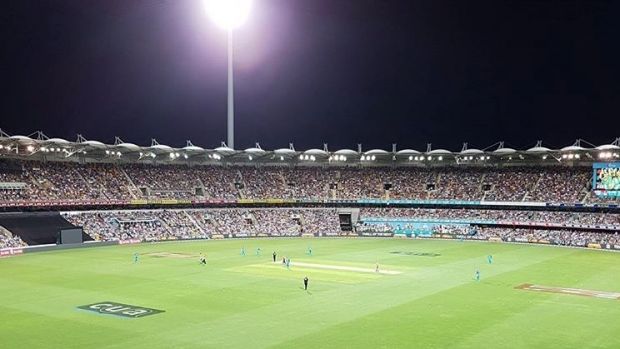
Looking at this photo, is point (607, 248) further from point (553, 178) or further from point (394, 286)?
point (394, 286)

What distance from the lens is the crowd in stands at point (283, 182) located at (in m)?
74.9

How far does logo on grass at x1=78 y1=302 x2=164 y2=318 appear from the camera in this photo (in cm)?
3086

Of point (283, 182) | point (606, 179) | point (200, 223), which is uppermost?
point (283, 182)

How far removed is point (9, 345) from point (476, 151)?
73.4 meters

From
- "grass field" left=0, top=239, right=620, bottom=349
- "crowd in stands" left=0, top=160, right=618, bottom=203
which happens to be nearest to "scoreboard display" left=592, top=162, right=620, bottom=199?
"crowd in stands" left=0, top=160, right=618, bottom=203

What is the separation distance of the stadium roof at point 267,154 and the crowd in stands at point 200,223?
8851 mm

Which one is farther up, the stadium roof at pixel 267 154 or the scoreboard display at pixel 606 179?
the stadium roof at pixel 267 154

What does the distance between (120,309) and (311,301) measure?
1119 centimetres

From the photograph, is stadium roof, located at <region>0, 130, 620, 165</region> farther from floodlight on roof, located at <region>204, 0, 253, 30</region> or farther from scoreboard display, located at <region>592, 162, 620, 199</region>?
floodlight on roof, located at <region>204, 0, 253, 30</region>

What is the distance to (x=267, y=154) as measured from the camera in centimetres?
9012

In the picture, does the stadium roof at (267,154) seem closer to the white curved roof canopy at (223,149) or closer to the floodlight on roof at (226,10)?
the white curved roof canopy at (223,149)

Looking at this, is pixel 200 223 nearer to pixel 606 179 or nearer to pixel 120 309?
pixel 120 309

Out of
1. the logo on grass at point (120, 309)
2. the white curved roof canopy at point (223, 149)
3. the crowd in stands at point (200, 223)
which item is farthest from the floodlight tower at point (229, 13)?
the logo on grass at point (120, 309)

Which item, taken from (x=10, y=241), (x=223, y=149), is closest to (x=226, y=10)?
(x=223, y=149)
